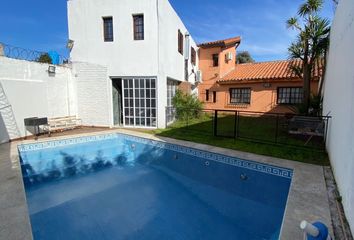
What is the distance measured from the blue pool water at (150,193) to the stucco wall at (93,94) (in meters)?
3.47

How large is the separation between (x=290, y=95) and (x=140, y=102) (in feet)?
41.3

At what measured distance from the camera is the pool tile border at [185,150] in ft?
19.6

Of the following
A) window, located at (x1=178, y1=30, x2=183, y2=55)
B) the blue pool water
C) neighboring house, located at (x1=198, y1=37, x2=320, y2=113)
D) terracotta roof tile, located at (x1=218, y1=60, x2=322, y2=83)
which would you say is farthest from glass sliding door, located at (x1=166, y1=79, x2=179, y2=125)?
terracotta roof tile, located at (x1=218, y1=60, x2=322, y2=83)

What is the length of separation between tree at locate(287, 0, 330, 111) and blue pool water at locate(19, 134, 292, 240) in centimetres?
663

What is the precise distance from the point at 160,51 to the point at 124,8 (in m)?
3.06

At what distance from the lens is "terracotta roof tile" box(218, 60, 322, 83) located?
17.0 metres

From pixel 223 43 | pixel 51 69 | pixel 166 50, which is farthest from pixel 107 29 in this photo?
pixel 223 43

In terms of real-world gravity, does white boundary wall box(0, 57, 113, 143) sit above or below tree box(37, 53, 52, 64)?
below

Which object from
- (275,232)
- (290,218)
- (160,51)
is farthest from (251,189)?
(160,51)

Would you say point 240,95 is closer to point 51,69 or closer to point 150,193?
point 51,69

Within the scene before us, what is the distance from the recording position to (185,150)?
26.1 ft

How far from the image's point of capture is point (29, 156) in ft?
25.7

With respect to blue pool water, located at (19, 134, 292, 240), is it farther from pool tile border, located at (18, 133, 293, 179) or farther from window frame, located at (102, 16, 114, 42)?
window frame, located at (102, 16, 114, 42)

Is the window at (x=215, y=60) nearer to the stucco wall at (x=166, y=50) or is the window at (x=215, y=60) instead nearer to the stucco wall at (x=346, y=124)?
the stucco wall at (x=166, y=50)
